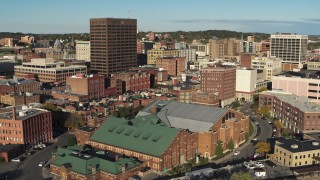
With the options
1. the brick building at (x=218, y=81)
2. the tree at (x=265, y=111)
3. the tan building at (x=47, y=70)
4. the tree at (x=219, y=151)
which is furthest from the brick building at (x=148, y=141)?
the tan building at (x=47, y=70)

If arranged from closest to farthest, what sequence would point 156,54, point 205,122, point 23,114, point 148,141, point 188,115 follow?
point 148,141, point 205,122, point 188,115, point 23,114, point 156,54

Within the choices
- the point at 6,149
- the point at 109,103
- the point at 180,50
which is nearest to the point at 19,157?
the point at 6,149

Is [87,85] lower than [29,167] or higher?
higher

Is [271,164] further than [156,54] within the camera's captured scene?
No

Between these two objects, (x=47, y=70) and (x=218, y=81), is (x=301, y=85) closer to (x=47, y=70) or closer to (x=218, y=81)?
(x=218, y=81)

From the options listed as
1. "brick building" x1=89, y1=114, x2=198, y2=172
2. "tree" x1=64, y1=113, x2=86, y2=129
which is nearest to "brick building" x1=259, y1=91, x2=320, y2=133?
"brick building" x1=89, y1=114, x2=198, y2=172

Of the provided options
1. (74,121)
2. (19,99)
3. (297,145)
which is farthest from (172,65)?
(297,145)

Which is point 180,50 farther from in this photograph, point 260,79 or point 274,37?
point 260,79
